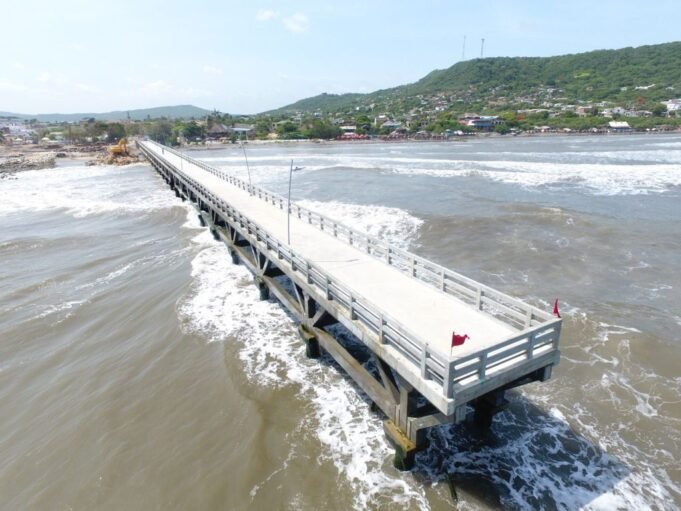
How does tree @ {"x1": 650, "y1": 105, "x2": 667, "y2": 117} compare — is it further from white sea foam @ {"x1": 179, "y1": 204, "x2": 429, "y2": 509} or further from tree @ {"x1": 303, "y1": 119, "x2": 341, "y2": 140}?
white sea foam @ {"x1": 179, "y1": 204, "x2": 429, "y2": 509}

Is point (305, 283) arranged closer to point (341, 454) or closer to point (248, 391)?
point (248, 391)

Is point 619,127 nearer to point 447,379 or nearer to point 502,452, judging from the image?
point 502,452

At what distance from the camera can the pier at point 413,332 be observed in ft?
23.1

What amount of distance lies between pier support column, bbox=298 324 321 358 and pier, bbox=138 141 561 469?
3cm

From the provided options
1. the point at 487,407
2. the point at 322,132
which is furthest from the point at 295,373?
the point at 322,132

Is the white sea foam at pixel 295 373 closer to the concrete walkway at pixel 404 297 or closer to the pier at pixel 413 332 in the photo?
the pier at pixel 413 332

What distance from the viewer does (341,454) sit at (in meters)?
8.84

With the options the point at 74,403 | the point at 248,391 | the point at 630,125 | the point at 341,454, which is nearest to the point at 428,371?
the point at 341,454

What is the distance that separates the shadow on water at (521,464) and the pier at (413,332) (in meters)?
0.59

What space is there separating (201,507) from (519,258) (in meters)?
17.6

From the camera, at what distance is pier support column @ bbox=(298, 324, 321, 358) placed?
12062mm

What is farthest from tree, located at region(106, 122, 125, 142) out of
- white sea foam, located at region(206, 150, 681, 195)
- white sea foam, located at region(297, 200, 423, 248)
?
white sea foam, located at region(297, 200, 423, 248)

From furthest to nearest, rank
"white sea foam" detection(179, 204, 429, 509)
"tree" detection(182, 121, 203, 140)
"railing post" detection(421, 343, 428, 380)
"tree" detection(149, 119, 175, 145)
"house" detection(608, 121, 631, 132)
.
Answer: "tree" detection(182, 121, 203, 140), "tree" detection(149, 119, 175, 145), "house" detection(608, 121, 631, 132), "white sea foam" detection(179, 204, 429, 509), "railing post" detection(421, 343, 428, 380)

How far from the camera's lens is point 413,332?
7.46 meters
